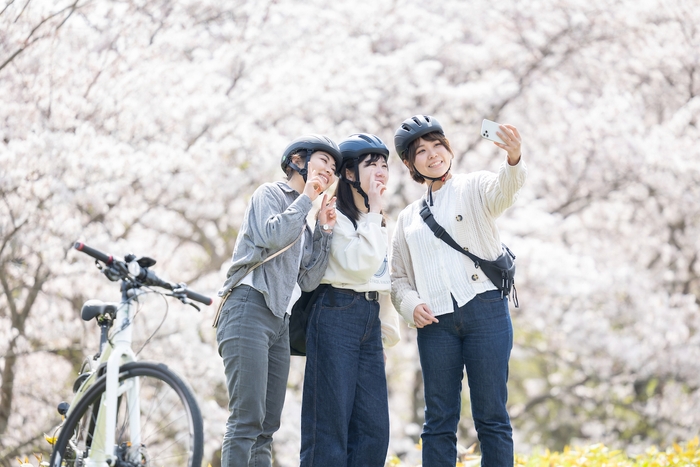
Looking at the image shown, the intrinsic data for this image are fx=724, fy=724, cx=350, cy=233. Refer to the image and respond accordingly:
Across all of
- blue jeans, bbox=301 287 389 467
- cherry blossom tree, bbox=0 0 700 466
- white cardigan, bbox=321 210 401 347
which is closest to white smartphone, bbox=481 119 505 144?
white cardigan, bbox=321 210 401 347

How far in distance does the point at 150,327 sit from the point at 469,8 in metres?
6.11

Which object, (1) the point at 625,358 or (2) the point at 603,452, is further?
(1) the point at 625,358

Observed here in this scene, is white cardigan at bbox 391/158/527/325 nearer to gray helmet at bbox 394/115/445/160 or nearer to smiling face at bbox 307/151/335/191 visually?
gray helmet at bbox 394/115/445/160

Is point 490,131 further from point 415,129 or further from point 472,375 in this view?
point 472,375

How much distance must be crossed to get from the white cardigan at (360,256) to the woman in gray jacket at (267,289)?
0.23 ft

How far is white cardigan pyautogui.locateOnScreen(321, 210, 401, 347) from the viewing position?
3332 millimetres

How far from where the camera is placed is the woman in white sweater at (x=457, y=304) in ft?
11.0

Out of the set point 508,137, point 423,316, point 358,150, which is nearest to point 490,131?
point 508,137

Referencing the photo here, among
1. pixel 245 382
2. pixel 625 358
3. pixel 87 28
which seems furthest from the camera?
pixel 625 358

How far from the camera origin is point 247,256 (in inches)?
125

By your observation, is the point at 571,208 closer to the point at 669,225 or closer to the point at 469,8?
the point at 669,225

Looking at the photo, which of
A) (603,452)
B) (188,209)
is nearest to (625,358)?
(603,452)

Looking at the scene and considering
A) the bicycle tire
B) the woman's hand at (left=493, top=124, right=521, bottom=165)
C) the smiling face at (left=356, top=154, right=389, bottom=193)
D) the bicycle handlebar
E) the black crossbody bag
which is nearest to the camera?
the bicycle tire

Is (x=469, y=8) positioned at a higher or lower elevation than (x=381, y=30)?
higher
